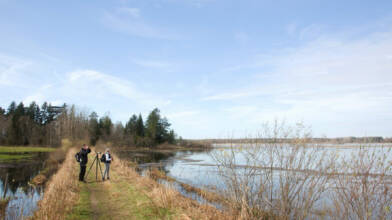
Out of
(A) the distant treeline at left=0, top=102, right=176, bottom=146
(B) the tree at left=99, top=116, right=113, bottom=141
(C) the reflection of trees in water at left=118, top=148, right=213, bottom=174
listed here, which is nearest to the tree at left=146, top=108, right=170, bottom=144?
(A) the distant treeline at left=0, top=102, right=176, bottom=146

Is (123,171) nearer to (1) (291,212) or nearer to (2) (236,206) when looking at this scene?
(2) (236,206)

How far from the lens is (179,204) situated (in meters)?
8.68

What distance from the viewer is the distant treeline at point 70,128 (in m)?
58.9

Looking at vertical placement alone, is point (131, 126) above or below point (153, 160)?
above

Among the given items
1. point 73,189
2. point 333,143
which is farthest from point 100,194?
point 333,143

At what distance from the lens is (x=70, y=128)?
59.5 m

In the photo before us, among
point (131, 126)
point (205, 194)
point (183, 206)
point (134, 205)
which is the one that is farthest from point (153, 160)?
point (131, 126)

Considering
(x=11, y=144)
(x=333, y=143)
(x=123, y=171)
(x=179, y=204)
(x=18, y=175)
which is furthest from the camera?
(x=11, y=144)

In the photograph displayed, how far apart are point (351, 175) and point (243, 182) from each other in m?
Result: 2.62

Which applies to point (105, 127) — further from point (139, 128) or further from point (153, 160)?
point (153, 160)

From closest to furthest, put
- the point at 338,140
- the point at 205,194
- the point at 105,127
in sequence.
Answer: the point at 338,140
the point at 205,194
the point at 105,127

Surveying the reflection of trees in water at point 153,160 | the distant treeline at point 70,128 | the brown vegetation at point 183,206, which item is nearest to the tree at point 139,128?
the distant treeline at point 70,128

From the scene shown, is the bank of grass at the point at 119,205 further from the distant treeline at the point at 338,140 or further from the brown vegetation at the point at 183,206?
the distant treeline at the point at 338,140

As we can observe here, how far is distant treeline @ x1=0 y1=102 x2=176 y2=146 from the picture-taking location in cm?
5888
